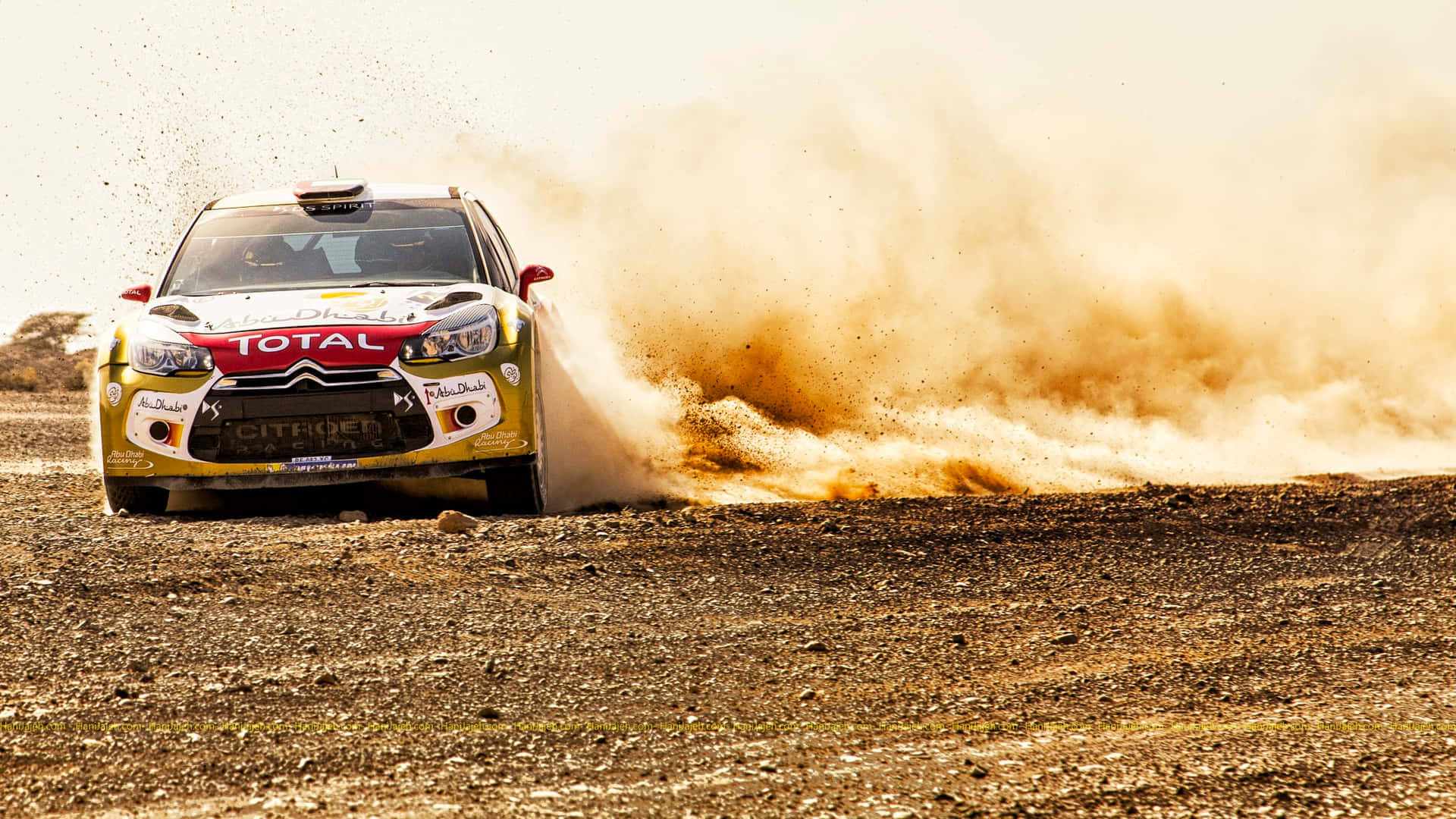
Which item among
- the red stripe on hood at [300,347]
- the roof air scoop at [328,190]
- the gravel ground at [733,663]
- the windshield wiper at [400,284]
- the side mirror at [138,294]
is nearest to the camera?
the gravel ground at [733,663]

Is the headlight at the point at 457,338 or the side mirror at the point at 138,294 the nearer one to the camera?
the headlight at the point at 457,338

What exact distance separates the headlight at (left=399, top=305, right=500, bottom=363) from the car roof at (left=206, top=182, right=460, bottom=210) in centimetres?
149

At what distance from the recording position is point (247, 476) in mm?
6012

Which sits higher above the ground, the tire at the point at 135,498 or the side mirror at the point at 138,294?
the side mirror at the point at 138,294

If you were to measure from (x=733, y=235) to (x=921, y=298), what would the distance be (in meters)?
2.45

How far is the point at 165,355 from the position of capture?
6047 millimetres

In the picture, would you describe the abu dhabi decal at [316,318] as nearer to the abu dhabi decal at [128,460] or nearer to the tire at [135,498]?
the abu dhabi decal at [128,460]

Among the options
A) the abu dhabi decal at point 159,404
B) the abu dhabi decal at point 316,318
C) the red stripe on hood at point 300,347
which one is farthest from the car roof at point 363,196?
the abu dhabi decal at point 159,404

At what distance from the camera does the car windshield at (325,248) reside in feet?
22.2

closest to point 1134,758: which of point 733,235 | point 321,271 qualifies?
point 321,271

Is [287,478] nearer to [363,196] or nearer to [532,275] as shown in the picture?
[532,275]

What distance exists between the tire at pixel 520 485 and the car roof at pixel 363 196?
1662 millimetres

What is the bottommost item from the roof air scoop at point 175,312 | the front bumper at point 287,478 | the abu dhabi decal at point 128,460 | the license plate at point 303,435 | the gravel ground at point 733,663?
the gravel ground at point 733,663

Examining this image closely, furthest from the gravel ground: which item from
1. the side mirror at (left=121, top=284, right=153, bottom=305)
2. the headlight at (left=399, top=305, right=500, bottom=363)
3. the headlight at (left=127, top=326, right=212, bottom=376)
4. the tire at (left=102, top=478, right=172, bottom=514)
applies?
the side mirror at (left=121, top=284, right=153, bottom=305)
